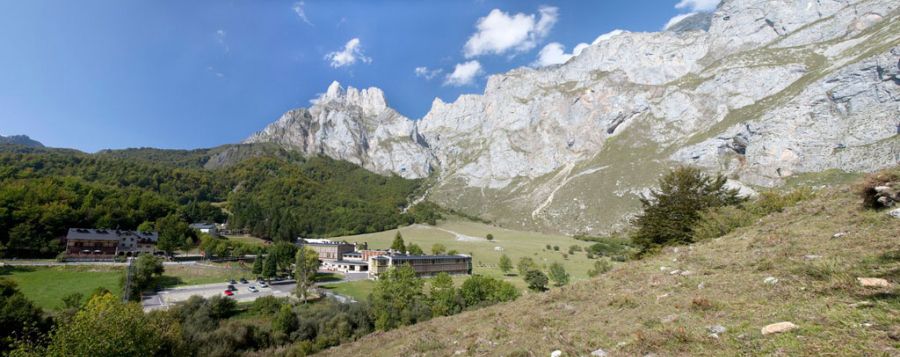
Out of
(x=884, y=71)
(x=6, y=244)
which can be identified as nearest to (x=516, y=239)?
(x=6, y=244)

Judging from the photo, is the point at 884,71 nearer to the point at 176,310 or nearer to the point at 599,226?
the point at 599,226

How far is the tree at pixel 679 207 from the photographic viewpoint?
23719 mm

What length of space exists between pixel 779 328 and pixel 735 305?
2.05 m

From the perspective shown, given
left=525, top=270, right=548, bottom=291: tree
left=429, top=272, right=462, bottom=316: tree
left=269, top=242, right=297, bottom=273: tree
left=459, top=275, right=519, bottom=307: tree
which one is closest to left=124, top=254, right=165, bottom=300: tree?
left=269, top=242, right=297, bottom=273: tree

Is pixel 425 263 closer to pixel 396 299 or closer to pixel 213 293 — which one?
pixel 396 299

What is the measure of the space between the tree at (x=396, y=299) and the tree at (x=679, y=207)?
2666cm

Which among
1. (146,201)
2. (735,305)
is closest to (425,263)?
(146,201)

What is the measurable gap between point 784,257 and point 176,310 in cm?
4733

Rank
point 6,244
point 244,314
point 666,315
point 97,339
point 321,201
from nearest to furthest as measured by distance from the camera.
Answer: point 666,315 < point 97,339 < point 244,314 < point 6,244 < point 321,201

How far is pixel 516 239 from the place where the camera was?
448ft

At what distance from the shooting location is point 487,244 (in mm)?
122438

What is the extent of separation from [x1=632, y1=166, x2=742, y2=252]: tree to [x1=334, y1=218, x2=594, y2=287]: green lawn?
47714 millimetres

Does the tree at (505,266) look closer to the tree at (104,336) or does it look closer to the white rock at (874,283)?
the tree at (104,336)

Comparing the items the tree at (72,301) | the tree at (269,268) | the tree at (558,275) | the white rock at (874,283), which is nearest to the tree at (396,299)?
the tree at (269,268)
